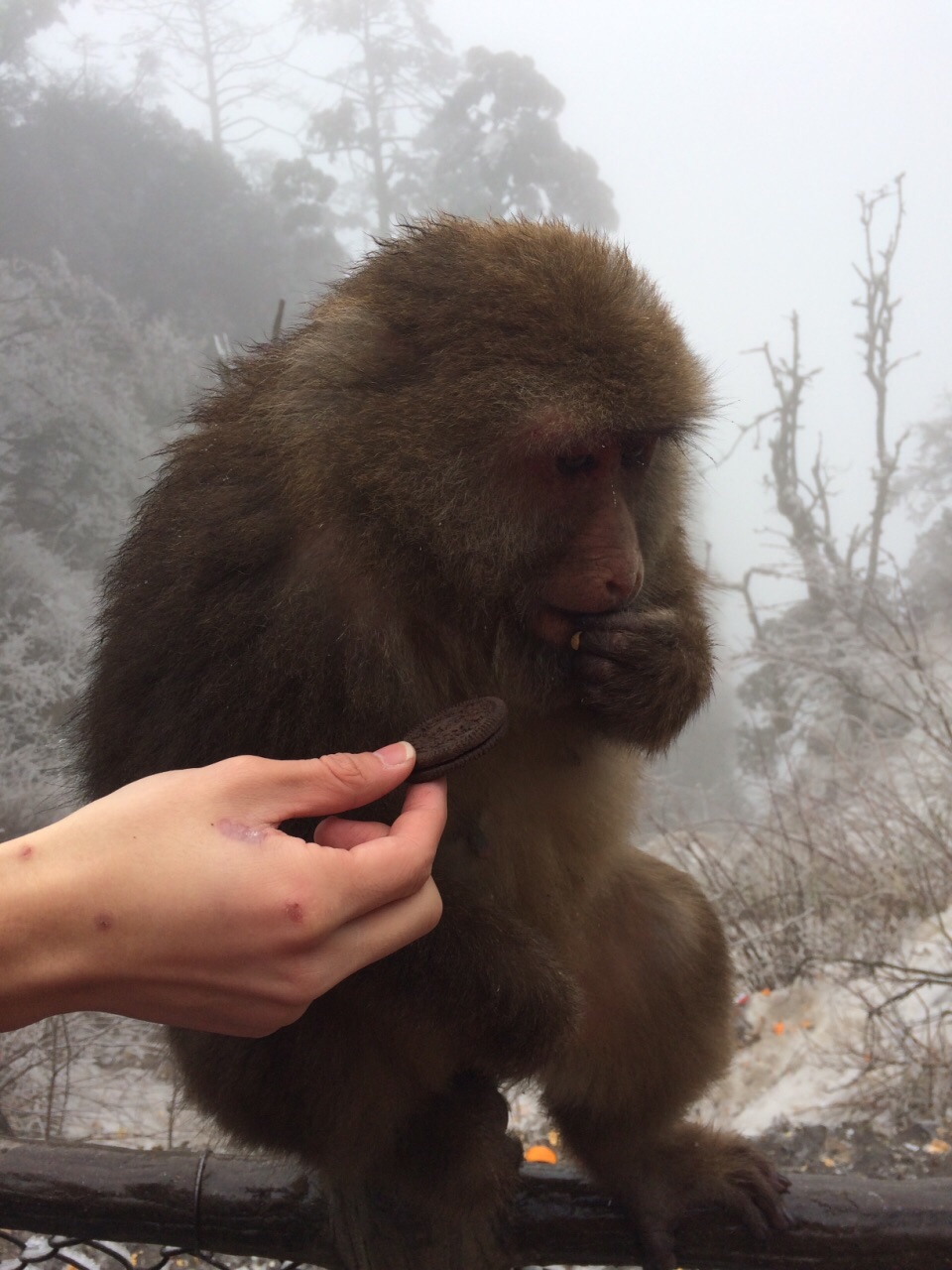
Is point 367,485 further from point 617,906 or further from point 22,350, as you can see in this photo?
point 22,350

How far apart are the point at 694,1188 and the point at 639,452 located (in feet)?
4.91

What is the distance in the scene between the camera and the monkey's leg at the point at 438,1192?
5.89ft

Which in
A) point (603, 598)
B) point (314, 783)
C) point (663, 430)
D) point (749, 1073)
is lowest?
→ point (749, 1073)

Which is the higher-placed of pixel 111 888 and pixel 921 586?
pixel 921 586

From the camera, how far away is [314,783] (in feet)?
3.73

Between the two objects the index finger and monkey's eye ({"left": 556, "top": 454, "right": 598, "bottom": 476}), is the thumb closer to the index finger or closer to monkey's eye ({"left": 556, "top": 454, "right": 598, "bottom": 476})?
the index finger

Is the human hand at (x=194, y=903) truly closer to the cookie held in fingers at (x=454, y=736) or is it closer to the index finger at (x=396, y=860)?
the index finger at (x=396, y=860)

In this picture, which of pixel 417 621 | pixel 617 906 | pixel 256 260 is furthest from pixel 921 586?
pixel 417 621

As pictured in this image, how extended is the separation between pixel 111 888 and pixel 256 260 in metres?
5.02

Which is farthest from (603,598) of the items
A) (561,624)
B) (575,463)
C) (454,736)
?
(454,736)

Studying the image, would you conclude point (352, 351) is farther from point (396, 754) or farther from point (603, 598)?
point (396, 754)

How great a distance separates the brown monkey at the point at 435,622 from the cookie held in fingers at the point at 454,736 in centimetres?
20

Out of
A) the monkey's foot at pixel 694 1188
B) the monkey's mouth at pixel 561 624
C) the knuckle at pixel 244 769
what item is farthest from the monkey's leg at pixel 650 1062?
the knuckle at pixel 244 769

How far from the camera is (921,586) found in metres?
6.88
